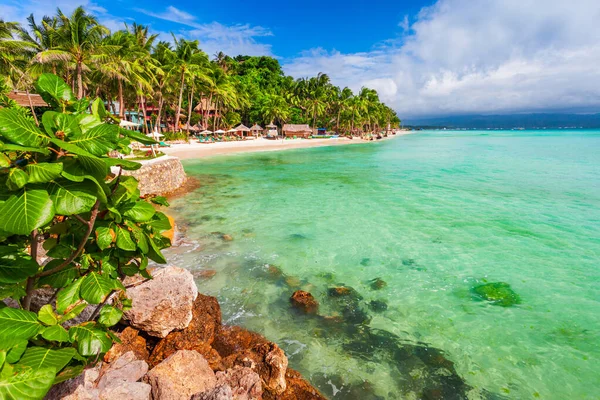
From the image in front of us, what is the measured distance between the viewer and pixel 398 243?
9.15m

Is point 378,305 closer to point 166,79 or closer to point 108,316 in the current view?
point 108,316

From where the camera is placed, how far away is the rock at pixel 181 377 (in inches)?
120

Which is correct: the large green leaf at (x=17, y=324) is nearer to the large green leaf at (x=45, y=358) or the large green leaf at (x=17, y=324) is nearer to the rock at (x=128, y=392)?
the large green leaf at (x=45, y=358)

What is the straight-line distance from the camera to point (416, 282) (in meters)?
6.84

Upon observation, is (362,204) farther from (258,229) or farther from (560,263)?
(560,263)

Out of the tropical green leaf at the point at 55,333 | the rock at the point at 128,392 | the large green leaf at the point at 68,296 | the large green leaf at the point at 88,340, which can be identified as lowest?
the rock at the point at 128,392

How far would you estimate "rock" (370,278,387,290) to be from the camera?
6562mm

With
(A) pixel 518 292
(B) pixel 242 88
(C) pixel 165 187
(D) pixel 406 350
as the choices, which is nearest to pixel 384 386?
(D) pixel 406 350

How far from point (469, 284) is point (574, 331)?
1.83 meters

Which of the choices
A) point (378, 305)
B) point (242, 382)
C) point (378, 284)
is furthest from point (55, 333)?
point (378, 284)

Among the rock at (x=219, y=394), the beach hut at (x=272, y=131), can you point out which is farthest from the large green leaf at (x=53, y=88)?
the beach hut at (x=272, y=131)

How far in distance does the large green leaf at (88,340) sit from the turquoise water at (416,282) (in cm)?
323

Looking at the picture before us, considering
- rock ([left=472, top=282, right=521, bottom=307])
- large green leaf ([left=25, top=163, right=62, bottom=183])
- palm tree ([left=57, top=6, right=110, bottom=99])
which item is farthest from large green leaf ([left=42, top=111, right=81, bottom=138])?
palm tree ([left=57, top=6, right=110, bottom=99])

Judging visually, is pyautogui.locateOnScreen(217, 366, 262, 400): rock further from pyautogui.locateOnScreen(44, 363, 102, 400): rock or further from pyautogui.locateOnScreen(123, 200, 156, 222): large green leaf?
pyautogui.locateOnScreen(123, 200, 156, 222): large green leaf
